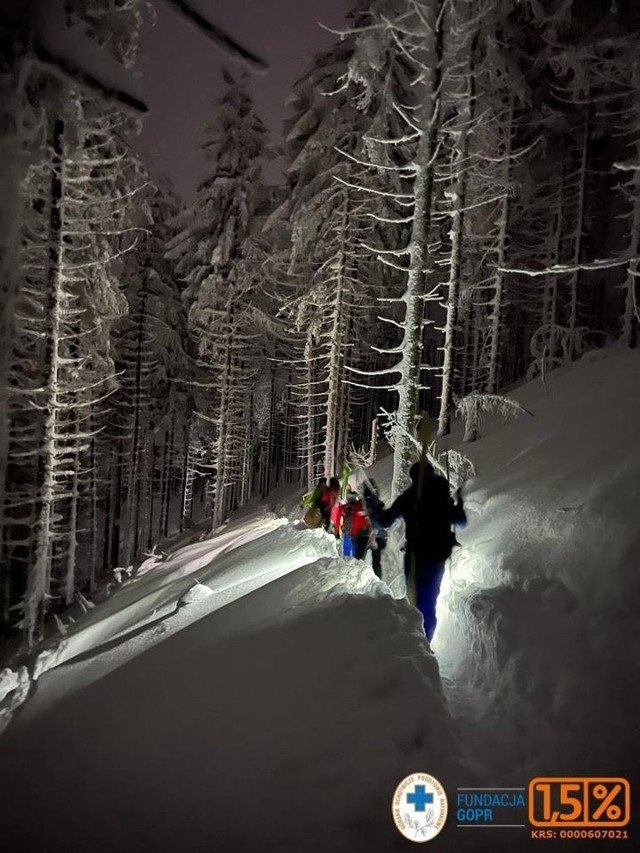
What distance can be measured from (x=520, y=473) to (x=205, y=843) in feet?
23.6

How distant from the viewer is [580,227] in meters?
19.8

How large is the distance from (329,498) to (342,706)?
253 inches

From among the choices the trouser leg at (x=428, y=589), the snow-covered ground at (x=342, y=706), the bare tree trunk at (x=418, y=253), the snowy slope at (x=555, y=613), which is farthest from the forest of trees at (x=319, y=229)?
the trouser leg at (x=428, y=589)

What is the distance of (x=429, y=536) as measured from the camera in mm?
5105

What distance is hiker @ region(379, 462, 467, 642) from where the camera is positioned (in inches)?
201

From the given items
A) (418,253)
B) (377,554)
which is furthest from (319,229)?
(377,554)

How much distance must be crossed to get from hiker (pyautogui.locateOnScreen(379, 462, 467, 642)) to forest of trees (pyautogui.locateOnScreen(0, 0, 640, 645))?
270 cm

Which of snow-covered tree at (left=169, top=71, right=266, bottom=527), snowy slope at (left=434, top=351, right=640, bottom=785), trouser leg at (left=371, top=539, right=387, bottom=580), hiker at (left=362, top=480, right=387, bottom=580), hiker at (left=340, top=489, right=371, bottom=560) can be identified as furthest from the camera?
snow-covered tree at (left=169, top=71, right=266, bottom=527)

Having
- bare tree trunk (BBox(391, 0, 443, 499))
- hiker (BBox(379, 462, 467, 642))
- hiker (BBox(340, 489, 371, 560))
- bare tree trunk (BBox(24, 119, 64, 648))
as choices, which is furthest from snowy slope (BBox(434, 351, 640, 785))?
bare tree trunk (BBox(24, 119, 64, 648))

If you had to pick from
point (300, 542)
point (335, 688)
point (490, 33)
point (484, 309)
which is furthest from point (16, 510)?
point (484, 309)

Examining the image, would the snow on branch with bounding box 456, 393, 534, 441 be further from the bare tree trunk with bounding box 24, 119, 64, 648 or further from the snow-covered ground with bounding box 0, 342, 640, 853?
the bare tree trunk with bounding box 24, 119, 64, 648

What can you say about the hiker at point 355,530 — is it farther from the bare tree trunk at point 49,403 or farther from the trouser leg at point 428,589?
the bare tree trunk at point 49,403

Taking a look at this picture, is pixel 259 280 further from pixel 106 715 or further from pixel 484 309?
pixel 106 715

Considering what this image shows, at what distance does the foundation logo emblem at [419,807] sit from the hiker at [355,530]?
468 cm
